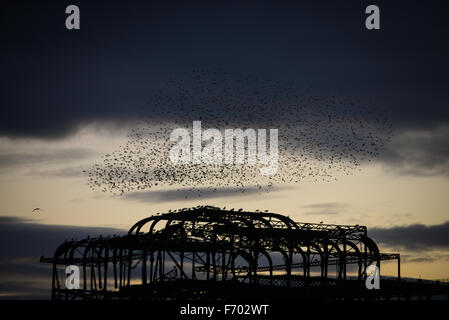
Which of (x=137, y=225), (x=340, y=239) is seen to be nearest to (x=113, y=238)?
(x=137, y=225)

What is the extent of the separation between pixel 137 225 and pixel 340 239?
16.5m

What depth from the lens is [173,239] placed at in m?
59.0

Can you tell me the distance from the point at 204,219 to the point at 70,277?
16056mm

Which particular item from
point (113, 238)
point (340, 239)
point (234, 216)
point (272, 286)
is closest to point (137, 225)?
point (113, 238)
